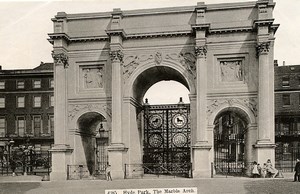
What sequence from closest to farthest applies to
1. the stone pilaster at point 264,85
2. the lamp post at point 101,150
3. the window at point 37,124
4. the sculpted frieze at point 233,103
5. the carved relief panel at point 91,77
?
the stone pilaster at point 264,85, the sculpted frieze at point 233,103, the carved relief panel at point 91,77, the lamp post at point 101,150, the window at point 37,124

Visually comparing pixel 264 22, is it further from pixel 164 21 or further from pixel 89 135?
pixel 89 135

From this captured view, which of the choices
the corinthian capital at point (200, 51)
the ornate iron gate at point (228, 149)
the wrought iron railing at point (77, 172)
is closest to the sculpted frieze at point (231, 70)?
the corinthian capital at point (200, 51)

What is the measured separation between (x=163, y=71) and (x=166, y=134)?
188 inches

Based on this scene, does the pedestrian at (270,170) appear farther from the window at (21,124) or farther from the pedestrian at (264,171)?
the window at (21,124)

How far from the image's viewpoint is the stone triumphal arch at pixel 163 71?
25.4 meters

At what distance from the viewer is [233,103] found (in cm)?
2580

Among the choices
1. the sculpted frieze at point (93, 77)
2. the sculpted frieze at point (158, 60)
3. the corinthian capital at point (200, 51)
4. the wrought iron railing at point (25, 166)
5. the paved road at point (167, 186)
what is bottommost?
the wrought iron railing at point (25, 166)

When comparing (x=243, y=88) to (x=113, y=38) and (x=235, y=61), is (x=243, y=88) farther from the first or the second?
(x=113, y=38)

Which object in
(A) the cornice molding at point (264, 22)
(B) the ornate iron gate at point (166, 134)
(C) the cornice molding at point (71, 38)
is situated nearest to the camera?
(A) the cornice molding at point (264, 22)

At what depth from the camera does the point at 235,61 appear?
26.2m

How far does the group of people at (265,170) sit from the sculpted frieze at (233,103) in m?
3.02

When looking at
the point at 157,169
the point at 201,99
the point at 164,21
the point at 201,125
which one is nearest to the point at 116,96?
the point at 201,99

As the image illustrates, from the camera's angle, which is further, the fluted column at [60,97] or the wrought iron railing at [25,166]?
A: the wrought iron railing at [25,166]

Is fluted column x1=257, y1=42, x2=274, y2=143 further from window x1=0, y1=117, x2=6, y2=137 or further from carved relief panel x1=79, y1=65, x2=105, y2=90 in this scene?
window x1=0, y1=117, x2=6, y2=137
